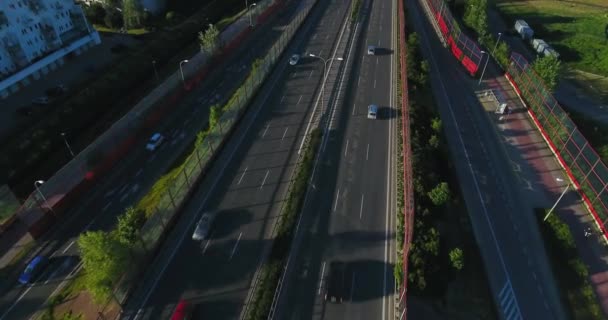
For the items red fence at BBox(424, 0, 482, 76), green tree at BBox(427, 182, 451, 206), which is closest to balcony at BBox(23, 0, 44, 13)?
green tree at BBox(427, 182, 451, 206)

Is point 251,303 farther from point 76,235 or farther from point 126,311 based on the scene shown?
point 76,235

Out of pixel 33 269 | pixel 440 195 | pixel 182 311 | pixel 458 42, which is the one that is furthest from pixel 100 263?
pixel 458 42

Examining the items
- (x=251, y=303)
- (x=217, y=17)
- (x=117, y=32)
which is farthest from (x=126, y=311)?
(x=217, y=17)

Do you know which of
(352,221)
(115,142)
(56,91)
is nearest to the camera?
(352,221)

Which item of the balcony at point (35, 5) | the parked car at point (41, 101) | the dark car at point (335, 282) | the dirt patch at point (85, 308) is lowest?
the dirt patch at point (85, 308)

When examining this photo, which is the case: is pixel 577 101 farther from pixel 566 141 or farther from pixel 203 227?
pixel 203 227

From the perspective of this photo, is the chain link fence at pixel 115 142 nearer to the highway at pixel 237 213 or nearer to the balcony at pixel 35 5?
the highway at pixel 237 213

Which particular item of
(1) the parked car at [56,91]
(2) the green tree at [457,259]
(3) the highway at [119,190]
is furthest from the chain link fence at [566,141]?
(1) the parked car at [56,91]
